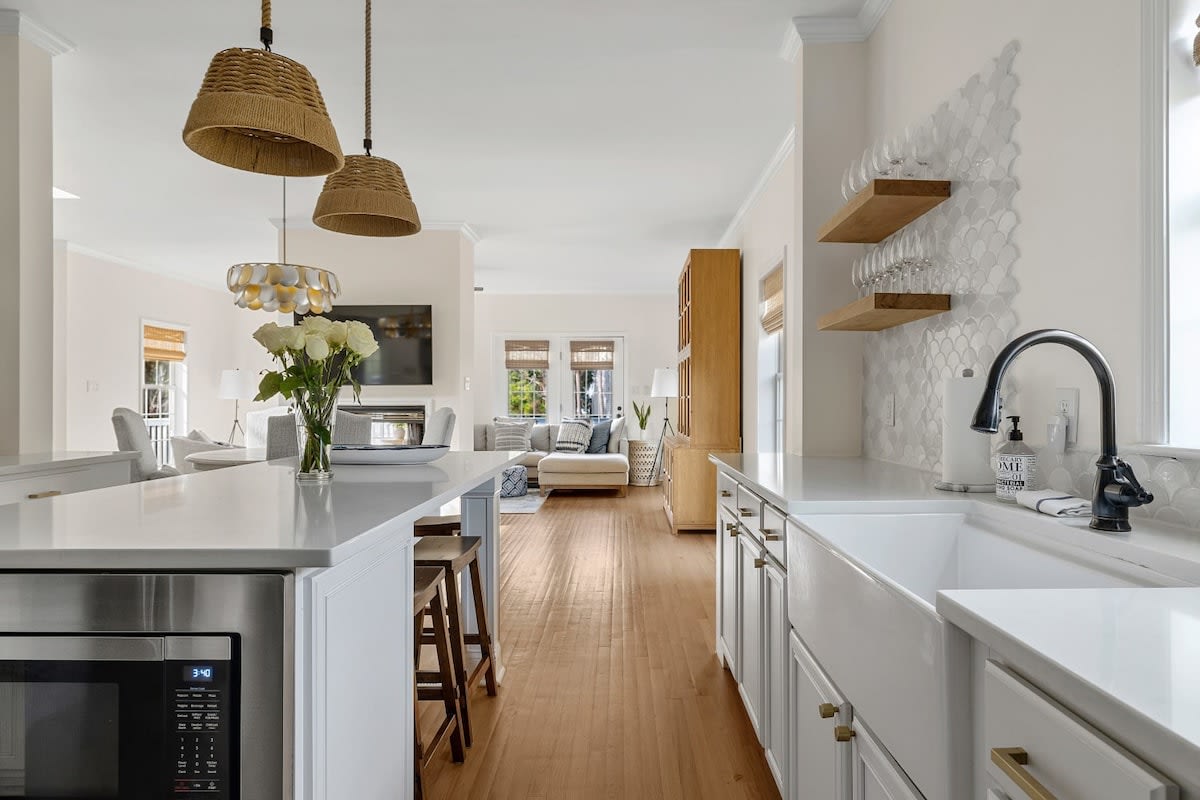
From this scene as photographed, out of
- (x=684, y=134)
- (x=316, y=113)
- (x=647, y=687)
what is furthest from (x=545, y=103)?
(x=647, y=687)

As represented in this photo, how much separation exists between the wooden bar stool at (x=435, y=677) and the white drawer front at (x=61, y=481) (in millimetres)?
1602

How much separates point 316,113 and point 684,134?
290 centimetres

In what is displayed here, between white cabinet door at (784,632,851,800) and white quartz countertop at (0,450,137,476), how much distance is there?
2700mm

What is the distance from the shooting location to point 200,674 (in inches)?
40.6

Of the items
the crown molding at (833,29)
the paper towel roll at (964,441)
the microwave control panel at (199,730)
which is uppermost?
the crown molding at (833,29)

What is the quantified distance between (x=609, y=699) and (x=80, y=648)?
1.98m

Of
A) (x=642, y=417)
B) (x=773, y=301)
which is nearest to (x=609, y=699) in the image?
(x=773, y=301)

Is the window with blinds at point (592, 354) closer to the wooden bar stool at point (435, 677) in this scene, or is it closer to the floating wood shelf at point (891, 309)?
the floating wood shelf at point (891, 309)

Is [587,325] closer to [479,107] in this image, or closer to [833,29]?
[479,107]

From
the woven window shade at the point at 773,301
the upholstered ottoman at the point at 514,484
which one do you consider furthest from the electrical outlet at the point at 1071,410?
the upholstered ottoman at the point at 514,484

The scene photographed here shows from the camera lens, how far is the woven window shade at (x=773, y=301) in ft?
15.7

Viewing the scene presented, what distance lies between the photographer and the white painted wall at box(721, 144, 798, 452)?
4.50 meters

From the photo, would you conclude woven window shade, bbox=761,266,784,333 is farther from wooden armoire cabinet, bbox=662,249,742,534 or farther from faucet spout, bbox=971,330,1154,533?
faucet spout, bbox=971,330,1154,533

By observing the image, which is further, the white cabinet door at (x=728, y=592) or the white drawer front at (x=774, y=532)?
the white cabinet door at (x=728, y=592)
